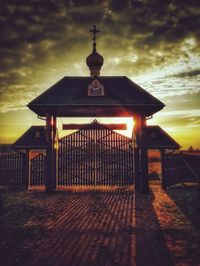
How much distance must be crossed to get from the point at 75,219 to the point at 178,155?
8936 mm

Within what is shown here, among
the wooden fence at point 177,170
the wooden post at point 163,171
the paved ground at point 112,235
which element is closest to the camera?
the paved ground at point 112,235

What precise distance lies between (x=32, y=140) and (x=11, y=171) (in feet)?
8.68

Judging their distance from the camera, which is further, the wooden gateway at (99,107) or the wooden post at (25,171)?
the wooden post at (25,171)

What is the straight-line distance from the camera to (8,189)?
1385 centimetres

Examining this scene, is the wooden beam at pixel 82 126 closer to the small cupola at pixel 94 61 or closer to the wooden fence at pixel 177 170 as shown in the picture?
the wooden fence at pixel 177 170

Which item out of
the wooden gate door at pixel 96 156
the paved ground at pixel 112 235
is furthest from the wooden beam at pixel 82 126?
the paved ground at pixel 112 235

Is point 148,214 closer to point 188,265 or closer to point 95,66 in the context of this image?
point 188,265

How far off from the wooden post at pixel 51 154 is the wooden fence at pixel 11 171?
9.08 ft

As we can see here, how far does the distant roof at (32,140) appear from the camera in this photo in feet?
44.8

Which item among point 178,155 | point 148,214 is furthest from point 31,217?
point 178,155

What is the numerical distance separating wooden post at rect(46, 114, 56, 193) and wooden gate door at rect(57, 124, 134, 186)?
113 centimetres

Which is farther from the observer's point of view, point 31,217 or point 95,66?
point 95,66

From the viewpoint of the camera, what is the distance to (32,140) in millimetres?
14016

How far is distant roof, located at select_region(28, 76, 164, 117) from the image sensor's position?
12555mm
